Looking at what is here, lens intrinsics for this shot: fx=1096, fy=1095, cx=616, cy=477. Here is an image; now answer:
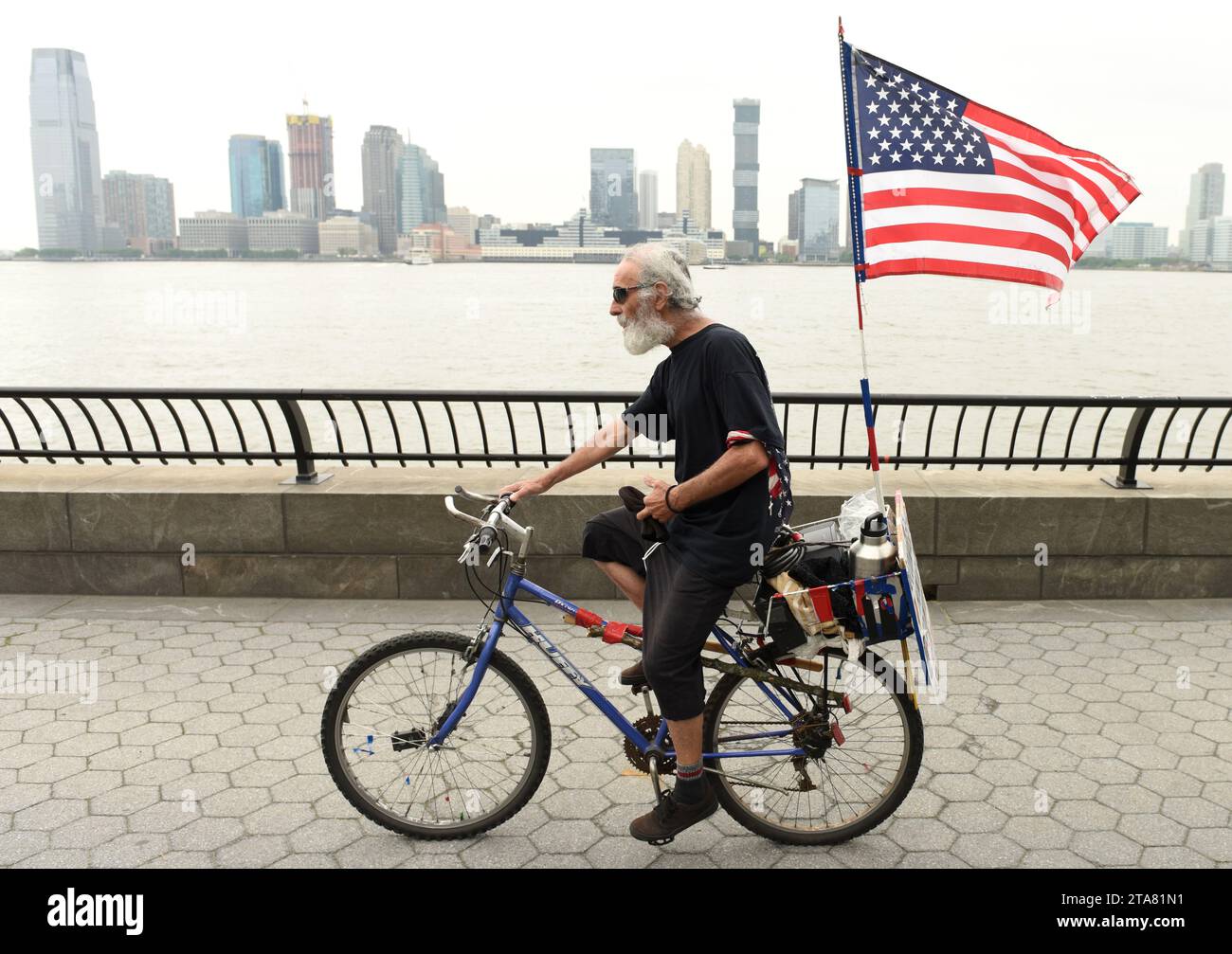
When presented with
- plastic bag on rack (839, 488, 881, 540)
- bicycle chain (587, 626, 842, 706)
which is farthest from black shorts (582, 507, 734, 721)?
plastic bag on rack (839, 488, 881, 540)

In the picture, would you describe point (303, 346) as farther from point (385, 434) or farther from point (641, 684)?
point (641, 684)

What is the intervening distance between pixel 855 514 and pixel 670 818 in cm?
123

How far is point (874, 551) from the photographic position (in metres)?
3.56

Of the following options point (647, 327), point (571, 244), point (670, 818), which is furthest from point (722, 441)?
point (571, 244)

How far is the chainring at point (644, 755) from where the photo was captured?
3.85 meters

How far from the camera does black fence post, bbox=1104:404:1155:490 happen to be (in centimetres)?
662

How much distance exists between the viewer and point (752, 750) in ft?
12.8

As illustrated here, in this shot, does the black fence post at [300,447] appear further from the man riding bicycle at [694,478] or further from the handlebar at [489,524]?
the man riding bicycle at [694,478]

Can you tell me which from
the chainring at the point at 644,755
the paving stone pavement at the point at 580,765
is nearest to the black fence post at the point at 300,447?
the paving stone pavement at the point at 580,765

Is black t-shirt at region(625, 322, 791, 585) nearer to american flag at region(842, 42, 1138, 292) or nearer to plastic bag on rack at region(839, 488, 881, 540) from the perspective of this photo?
plastic bag on rack at region(839, 488, 881, 540)

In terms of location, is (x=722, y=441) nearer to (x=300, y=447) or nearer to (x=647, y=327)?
(x=647, y=327)

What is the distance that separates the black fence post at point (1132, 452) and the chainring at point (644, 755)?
4.14 meters
